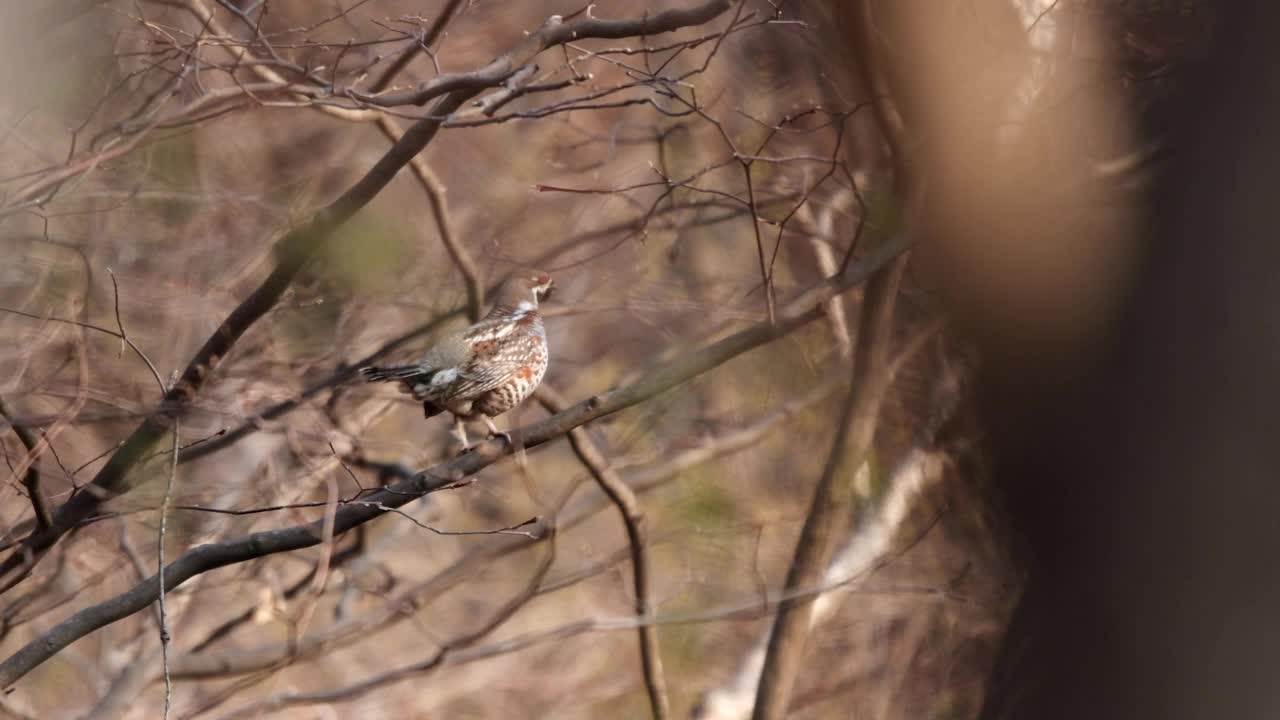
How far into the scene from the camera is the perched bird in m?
5.40

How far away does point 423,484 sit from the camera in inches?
168

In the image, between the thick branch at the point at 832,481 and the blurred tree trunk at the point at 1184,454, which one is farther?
the thick branch at the point at 832,481

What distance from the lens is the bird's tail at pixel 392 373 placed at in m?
5.25

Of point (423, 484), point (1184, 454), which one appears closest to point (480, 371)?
point (423, 484)

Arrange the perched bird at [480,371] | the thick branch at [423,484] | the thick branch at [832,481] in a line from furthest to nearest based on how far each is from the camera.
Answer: the perched bird at [480,371], the thick branch at [832,481], the thick branch at [423,484]

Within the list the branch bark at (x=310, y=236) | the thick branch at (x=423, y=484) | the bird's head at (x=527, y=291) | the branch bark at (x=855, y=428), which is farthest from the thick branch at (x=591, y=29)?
the bird's head at (x=527, y=291)

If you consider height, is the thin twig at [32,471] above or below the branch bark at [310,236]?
below

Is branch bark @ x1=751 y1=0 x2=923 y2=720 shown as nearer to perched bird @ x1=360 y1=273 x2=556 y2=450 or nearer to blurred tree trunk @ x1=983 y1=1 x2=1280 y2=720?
perched bird @ x1=360 y1=273 x2=556 y2=450

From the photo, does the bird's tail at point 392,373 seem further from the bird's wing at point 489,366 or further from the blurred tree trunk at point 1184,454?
the blurred tree trunk at point 1184,454

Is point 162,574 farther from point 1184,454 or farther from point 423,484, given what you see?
point 1184,454

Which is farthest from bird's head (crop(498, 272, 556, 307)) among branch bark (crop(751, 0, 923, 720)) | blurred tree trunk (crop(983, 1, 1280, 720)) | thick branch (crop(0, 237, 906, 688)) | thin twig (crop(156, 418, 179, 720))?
blurred tree trunk (crop(983, 1, 1280, 720))

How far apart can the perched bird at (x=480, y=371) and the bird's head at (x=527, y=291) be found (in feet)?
0.37

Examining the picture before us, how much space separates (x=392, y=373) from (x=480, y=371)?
0.42m

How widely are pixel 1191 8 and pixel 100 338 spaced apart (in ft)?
20.7
